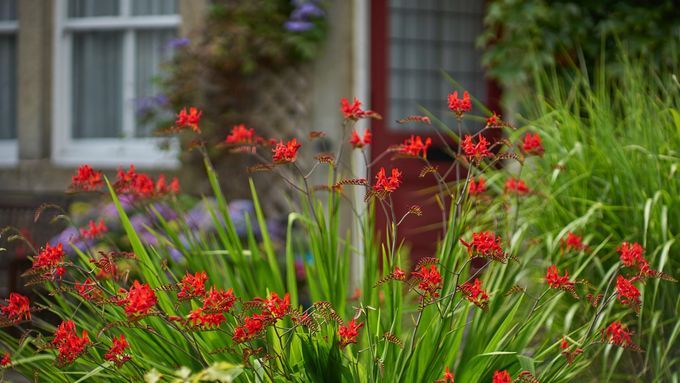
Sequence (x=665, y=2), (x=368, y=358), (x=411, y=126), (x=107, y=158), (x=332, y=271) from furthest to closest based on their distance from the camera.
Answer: (x=107, y=158) < (x=411, y=126) < (x=665, y=2) < (x=332, y=271) < (x=368, y=358)

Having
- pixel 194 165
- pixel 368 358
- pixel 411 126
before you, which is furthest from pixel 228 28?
pixel 368 358

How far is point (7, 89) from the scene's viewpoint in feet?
21.5

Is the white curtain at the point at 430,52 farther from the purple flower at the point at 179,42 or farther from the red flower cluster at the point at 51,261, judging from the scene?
the red flower cluster at the point at 51,261

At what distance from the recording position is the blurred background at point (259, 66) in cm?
537

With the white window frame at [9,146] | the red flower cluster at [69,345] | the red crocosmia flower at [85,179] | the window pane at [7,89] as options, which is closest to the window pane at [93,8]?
the white window frame at [9,146]

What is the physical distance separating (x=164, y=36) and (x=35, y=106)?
0.96 m

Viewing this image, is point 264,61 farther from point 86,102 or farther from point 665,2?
point 665,2

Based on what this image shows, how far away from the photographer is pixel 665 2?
209 inches

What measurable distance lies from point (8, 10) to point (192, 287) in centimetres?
530

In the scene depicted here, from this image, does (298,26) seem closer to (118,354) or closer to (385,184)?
(385,184)

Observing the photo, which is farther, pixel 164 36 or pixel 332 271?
pixel 164 36

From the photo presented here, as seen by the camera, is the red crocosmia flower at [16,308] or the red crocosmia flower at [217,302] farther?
the red crocosmia flower at [16,308]

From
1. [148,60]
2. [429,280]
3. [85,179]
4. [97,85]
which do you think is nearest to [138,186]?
[85,179]

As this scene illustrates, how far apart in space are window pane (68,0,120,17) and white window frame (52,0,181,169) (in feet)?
0.12
